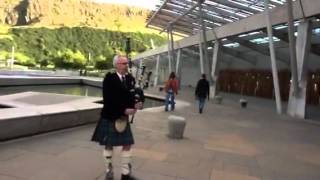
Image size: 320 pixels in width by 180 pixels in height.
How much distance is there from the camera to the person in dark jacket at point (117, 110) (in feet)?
19.2

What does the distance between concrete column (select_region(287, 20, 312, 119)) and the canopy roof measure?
7488 millimetres

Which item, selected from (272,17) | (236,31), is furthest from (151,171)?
(236,31)

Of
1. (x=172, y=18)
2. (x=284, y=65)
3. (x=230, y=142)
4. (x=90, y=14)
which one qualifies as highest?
(x=90, y=14)

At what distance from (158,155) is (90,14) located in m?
141

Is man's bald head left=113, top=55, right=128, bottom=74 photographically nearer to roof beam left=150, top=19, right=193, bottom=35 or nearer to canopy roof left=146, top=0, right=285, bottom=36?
canopy roof left=146, top=0, right=285, bottom=36

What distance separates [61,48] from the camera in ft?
364

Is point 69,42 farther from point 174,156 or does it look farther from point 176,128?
point 174,156

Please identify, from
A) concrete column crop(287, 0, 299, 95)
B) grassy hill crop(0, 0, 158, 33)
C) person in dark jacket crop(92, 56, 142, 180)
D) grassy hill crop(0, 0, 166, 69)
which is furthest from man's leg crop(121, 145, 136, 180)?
grassy hill crop(0, 0, 158, 33)

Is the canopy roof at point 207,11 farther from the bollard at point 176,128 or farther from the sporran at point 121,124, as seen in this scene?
the sporran at point 121,124

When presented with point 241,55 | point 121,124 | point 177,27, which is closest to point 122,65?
point 121,124

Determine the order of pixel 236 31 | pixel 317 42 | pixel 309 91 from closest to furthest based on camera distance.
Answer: pixel 236 31, pixel 317 42, pixel 309 91

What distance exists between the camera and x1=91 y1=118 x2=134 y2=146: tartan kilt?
593cm

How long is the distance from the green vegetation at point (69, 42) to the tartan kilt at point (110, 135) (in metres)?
81.6

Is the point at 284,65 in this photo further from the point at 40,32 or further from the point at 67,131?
the point at 40,32
